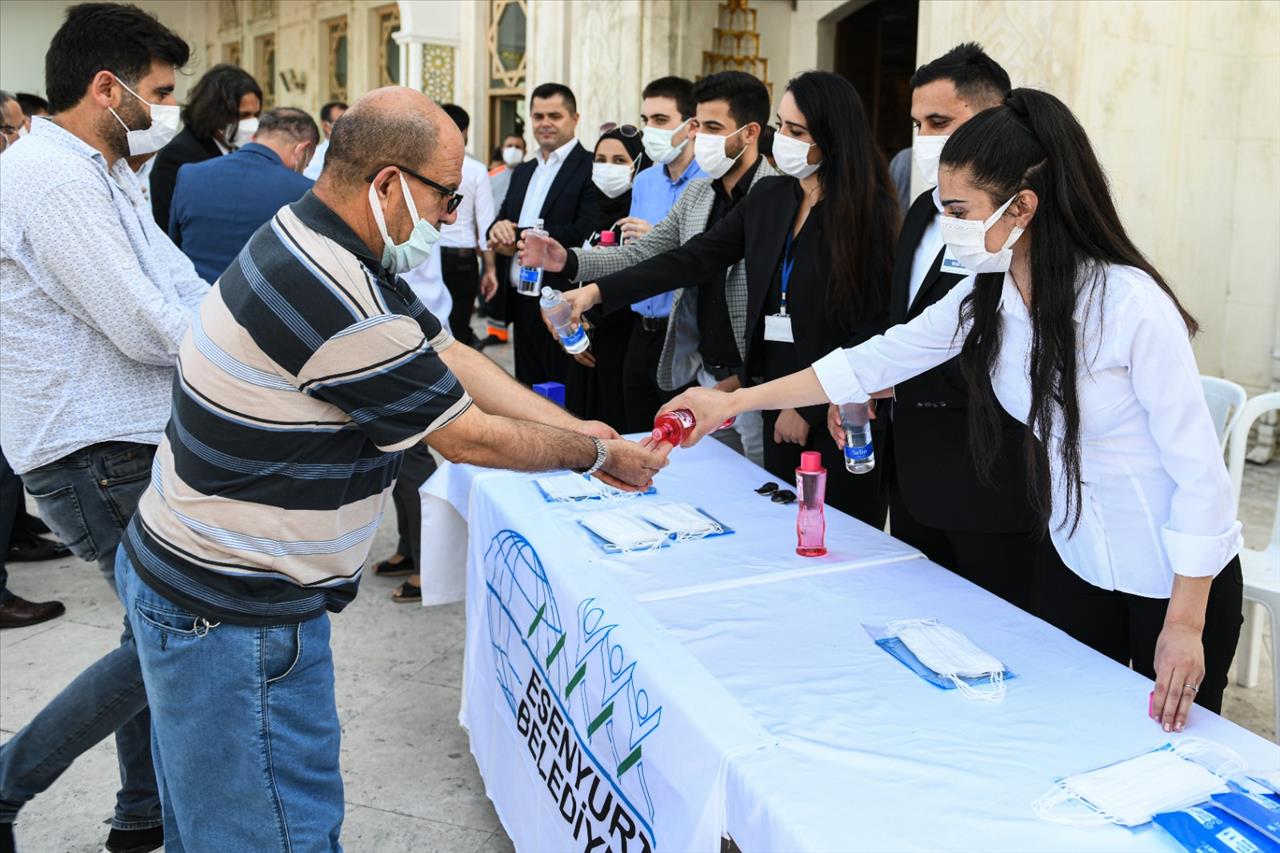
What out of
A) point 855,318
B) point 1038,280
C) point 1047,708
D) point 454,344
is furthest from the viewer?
point 855,318

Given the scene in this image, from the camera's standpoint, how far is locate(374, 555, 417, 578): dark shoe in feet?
14.3

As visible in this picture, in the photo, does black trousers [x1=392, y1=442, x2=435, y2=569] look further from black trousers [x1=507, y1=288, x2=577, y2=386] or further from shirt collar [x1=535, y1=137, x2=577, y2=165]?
shirt collar [x1=535, y1=137, x2=577, y2=165]

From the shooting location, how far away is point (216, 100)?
4465 mm

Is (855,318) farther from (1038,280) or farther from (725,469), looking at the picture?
(1038,280)

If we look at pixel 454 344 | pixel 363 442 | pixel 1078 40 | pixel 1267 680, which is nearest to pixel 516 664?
pixel 454 344

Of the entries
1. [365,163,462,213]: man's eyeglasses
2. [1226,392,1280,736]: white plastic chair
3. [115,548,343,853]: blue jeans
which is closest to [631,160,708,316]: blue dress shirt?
[1226,392,1280,736]: white plastic chair

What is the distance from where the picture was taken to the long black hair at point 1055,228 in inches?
68.3

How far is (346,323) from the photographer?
57.7 inches

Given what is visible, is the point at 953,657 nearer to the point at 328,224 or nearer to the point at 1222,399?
the point at 328,224

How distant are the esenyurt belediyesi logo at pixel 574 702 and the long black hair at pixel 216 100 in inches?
111

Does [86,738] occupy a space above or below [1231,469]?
below

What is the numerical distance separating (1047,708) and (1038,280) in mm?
681

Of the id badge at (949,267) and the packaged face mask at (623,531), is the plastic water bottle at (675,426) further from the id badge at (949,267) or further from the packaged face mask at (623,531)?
the id badge at (949,267)

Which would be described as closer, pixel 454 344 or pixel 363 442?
pixel 363 442
